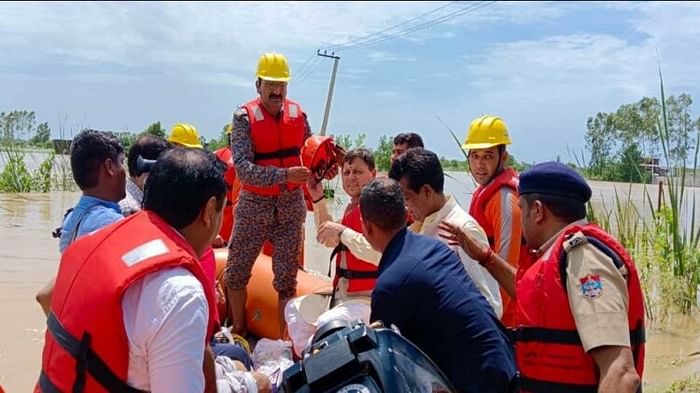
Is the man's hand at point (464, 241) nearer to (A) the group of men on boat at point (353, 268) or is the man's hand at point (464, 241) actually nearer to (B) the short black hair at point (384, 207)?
(A) the group of men on boat at point (353, 268)

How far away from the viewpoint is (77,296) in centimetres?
150

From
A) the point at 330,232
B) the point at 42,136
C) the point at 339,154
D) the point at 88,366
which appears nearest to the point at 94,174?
the point at 88,366

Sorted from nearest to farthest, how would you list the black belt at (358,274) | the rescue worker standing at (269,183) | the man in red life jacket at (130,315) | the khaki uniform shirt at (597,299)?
the man in red life jacket at (130,315)
the khaki uniform shirt at (597,299)
the black belt at (358,274)
the rescue worker standing at (269,183)

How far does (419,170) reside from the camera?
117 inches

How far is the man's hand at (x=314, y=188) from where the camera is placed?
4.32m

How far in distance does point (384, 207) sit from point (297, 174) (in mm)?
1617

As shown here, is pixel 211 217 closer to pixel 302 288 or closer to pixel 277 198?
pixel 277 198

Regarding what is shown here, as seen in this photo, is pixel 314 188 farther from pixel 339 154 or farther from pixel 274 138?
pixel 274 138

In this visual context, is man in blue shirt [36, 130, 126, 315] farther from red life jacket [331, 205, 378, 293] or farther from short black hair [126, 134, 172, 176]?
red life jacket [331, 205, 378, 293]

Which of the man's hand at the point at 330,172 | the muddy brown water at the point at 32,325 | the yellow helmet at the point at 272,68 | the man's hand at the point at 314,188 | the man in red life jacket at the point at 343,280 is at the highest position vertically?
the yellow helmet at the point at 272,68

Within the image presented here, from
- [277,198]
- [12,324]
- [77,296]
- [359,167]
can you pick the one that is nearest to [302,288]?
[277,198]

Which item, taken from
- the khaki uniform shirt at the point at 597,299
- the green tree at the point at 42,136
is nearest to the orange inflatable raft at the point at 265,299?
the khaki uniform shirt at the point at 597,299

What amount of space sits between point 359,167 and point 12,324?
3.21 meters

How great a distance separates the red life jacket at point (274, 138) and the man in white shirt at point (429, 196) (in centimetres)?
138
